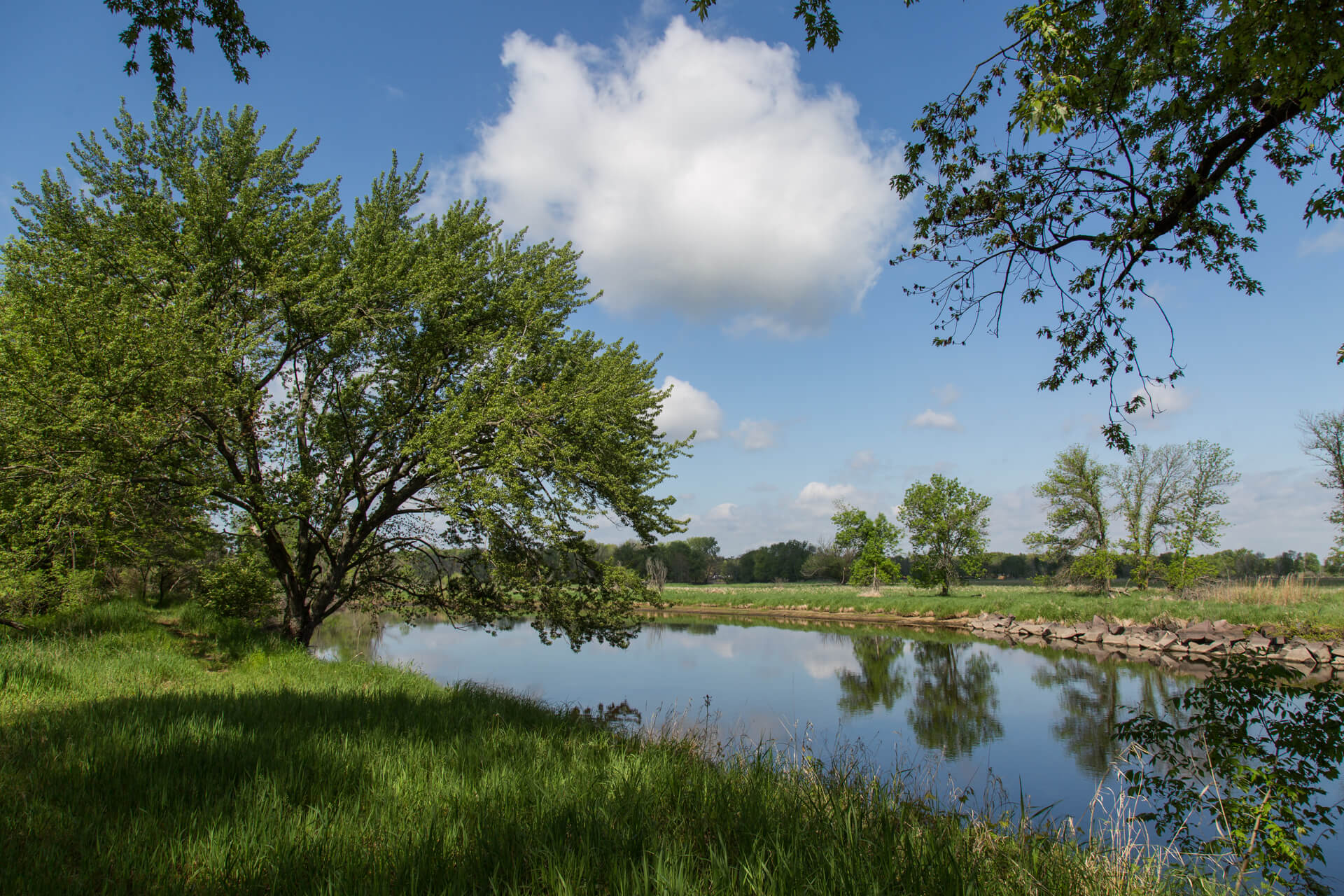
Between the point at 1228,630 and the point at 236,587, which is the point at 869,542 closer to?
the point at 1228,630

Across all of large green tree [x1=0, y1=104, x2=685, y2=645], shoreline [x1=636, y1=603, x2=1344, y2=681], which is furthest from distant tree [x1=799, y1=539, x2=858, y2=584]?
large green tree [x1=0, y1=104, x2=685, y2=645]

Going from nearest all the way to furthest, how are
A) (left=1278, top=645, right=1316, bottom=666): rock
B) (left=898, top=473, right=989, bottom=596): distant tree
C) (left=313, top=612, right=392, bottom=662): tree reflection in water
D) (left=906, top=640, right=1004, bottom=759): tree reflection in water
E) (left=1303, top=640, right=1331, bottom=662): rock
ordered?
(left=906, top=640, right=1004, bottom=759): tree reflection in water, (left=1303, top=640, right=1331, bottom=662): rock, (left=1278, top=645, right=1316, bottom=666): rock, (left=313, top=612, right=392, bottom=662): tree reflection in water, (left=898, top=473, right=989, bottom=596): distant tree

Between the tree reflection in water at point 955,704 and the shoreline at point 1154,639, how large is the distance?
4.36 meters

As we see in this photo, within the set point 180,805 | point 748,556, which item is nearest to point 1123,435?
point 180,805

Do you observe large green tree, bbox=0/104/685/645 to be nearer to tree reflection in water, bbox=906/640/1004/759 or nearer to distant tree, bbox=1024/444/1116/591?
tree reflection in water, bbox=906/640/1004/759

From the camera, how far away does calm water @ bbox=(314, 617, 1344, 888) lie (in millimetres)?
10188

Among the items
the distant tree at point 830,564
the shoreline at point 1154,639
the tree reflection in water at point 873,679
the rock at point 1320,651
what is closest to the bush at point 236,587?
the shoreline at point 1154,639

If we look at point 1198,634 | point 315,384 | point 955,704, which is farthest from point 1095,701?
point 315,384

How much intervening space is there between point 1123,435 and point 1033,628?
28.4 meters

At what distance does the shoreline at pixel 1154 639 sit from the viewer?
18.0 metres

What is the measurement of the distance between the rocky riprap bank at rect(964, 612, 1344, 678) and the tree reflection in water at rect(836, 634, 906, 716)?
276 inches

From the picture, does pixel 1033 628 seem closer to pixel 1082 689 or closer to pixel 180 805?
pixel 1082 689

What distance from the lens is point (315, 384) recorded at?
1308 cm

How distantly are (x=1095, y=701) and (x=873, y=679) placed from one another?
5.78 metres
